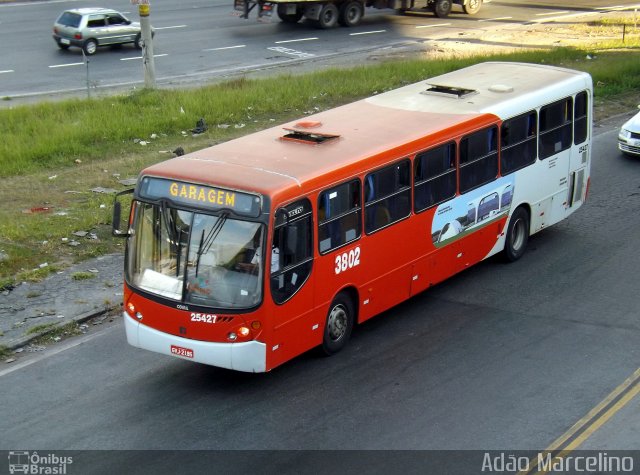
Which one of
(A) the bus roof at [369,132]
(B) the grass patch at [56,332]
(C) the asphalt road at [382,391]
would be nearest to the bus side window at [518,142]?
(A) the bus roof at [369,132]

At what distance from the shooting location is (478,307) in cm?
1330

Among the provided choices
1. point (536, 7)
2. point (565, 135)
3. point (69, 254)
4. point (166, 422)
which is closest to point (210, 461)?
point (166, 422)

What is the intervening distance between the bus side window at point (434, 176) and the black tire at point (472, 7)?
28298mm

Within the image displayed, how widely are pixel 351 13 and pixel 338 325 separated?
A: 2702 cm

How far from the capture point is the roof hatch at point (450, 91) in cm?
1450

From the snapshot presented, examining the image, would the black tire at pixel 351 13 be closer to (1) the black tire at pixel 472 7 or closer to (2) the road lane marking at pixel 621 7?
(1) the black tire at pixel 472 7

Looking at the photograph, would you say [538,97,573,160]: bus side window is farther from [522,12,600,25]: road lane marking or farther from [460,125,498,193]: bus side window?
[522,12,600,25]: road lane marking

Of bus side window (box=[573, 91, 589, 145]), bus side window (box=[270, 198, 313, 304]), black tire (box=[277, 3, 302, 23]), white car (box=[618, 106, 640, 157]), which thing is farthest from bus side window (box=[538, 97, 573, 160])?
black tire (box=[277, 3, 302, 23])

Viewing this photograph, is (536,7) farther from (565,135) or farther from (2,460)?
(2,460)

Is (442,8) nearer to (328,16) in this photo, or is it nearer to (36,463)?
(328,16)

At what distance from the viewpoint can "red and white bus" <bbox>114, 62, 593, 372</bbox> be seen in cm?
1033

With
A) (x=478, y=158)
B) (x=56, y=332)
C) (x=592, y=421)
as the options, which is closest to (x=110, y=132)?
(x=56, y=332)

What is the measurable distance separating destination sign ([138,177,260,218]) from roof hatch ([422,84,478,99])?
17.5 ft

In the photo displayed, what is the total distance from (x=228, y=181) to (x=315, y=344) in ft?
7.37
